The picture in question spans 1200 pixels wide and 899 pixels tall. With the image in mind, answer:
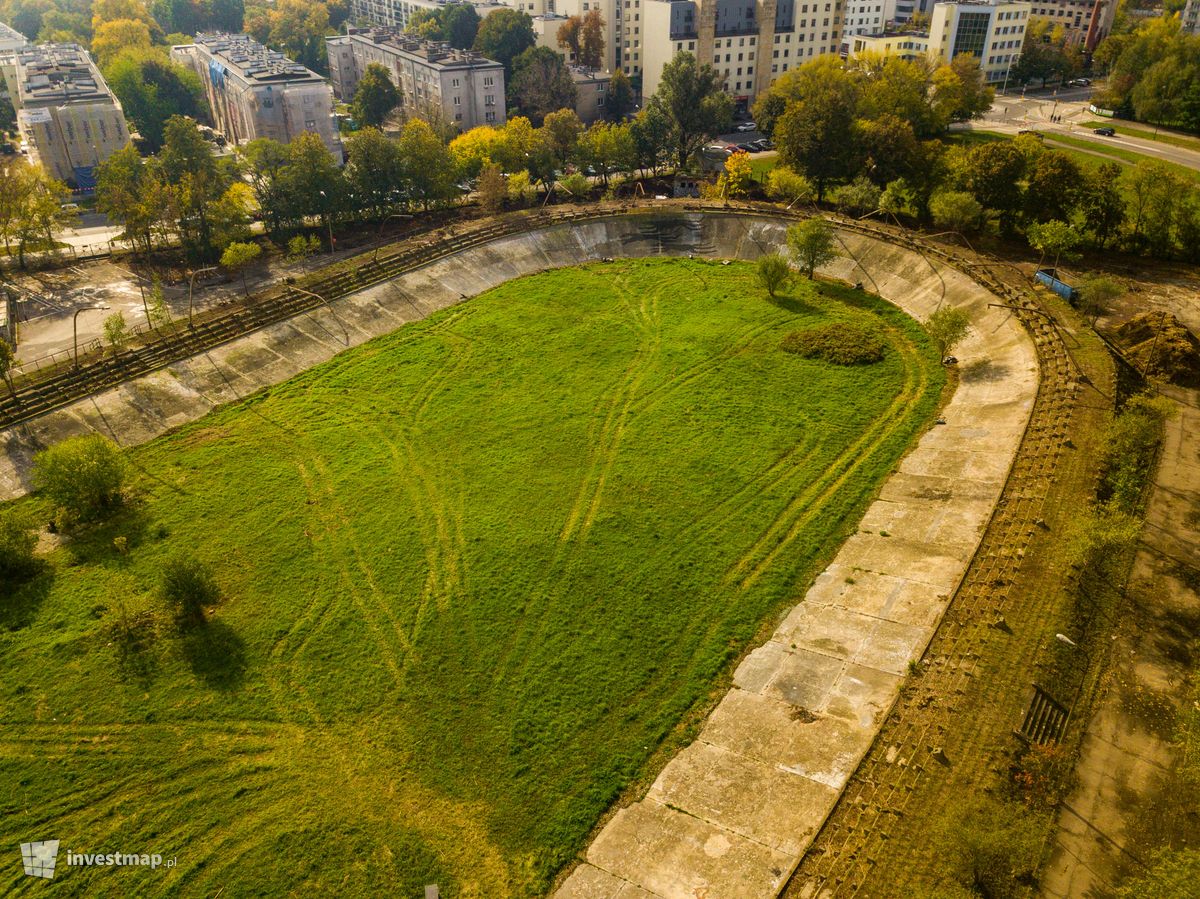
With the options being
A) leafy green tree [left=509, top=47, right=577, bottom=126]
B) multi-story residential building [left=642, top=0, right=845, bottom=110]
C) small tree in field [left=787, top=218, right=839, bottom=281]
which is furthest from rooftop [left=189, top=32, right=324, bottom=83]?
small tree in field [left=787, top=218, right=839, bottom=281]

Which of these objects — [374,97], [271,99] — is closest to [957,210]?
[374,97]

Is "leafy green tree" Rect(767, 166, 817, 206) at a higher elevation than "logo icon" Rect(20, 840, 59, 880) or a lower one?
higher

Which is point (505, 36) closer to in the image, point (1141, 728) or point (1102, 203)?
point (1102, 203)

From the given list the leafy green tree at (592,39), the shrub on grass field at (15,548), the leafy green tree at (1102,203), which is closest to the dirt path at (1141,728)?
the leafy green tree at (1102,203)

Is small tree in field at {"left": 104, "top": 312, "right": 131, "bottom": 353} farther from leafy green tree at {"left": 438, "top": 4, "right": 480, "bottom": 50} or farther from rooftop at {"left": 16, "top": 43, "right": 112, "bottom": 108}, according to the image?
leafy green tree at {"left": 438, "top": 4, "right": 480, "bottom": 50}

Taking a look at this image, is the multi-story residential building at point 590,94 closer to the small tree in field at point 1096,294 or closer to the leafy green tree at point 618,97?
the leafy green tree at point 618,97

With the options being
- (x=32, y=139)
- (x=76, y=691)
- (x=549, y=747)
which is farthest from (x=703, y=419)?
(x=32, y=139)
